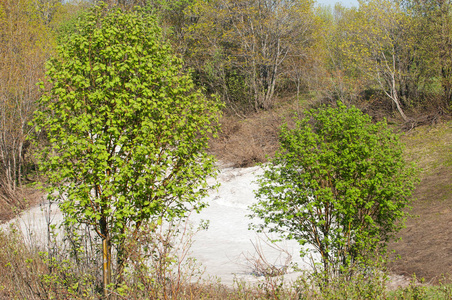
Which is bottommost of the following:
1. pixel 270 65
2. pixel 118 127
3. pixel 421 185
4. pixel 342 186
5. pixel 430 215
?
pixel 430 215

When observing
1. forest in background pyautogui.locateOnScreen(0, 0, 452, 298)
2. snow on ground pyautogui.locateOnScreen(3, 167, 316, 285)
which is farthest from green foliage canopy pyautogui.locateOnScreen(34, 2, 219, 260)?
forest in background pyautogui.locateOnScreen(0, 0, 452, 298)

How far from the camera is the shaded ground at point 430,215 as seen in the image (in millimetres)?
8367

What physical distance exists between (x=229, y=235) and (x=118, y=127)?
685 cm

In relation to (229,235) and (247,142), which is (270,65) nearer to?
(247,142)

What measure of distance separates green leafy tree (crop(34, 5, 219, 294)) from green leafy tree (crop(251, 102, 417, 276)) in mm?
1355

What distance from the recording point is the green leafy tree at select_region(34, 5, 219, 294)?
19.0 ft

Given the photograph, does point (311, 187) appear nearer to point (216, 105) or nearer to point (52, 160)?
point (216, 105)

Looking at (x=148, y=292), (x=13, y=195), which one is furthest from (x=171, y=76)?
(x=13, y=195)

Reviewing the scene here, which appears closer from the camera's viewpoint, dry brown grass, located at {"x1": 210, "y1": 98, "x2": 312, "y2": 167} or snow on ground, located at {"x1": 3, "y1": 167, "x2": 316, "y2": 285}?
snow on ground, located at {"x1": 3, "y1": 167, "x2": 316, "y2": 285}

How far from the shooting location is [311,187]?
6898 millimetres

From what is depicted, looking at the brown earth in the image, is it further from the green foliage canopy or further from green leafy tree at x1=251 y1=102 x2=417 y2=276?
the green foliage canopy

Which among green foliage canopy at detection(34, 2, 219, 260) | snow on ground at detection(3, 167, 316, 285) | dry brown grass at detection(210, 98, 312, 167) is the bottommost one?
snow on ground at detection(3, 167, 316, 285)

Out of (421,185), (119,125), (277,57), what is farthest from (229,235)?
(277,57)

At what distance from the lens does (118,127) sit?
6207 millimetres
